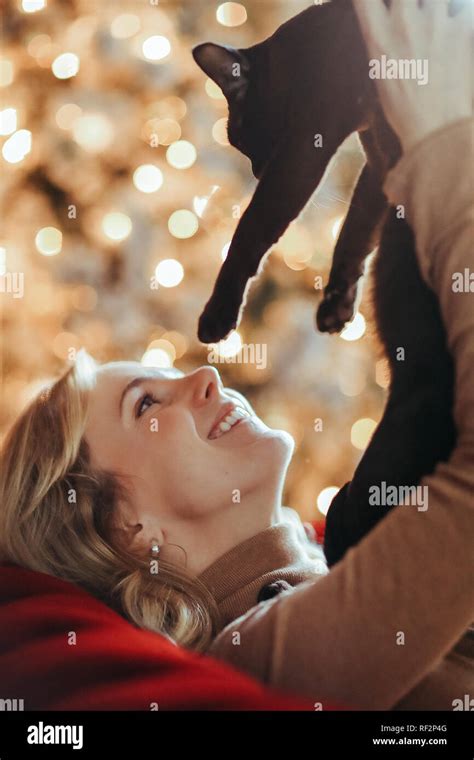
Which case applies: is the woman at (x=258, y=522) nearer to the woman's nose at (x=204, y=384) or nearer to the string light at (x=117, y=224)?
the woman's nose at (x=204, y=384)

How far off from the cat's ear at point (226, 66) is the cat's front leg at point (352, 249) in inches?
8.6

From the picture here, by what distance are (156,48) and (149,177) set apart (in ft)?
0.60

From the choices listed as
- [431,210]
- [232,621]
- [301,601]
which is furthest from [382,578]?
[431,210]

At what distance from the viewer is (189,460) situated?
0.90 meters

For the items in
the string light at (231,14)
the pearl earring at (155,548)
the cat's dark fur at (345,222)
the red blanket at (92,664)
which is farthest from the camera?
the string light at (231,14)

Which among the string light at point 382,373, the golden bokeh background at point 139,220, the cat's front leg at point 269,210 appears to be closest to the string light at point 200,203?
the golden bokeh background at point 139,220

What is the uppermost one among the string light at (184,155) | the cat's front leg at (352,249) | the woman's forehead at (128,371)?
the string light at (184,155)

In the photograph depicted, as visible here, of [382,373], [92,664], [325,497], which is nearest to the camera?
[92,664]

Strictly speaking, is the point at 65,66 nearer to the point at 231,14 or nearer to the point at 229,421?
the point at 231,14

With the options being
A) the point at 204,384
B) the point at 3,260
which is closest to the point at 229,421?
the point at 204,384

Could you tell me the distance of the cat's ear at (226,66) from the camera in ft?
3.18
